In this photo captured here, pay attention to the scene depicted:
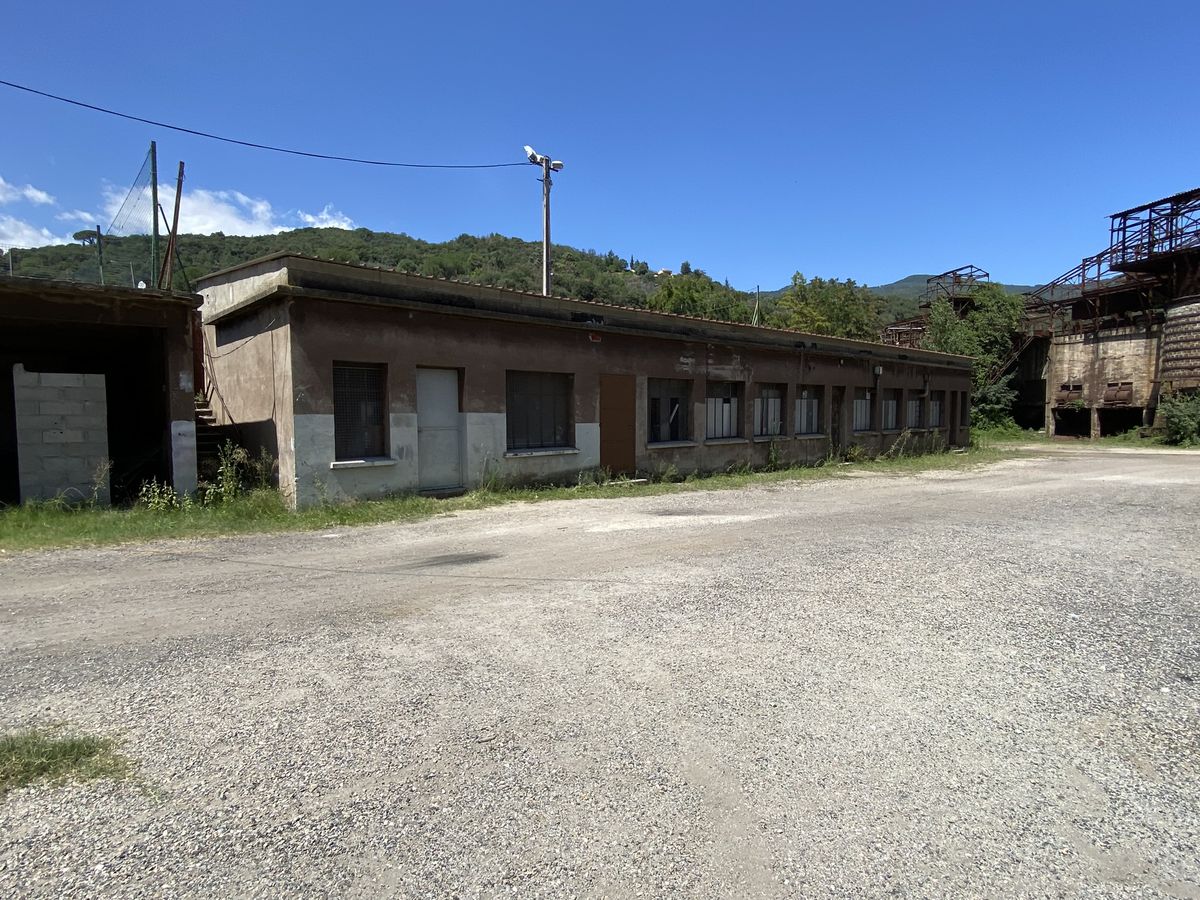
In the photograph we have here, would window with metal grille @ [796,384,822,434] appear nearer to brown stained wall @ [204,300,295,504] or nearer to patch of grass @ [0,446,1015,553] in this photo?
patch of grass @ [0,446,1015,553]

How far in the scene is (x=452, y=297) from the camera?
1260 cm

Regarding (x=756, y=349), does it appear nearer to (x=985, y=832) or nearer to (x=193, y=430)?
(x=193, y=430)

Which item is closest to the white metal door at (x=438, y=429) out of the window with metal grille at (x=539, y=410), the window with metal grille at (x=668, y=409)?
the window with metal grille at (x=539, y=410)

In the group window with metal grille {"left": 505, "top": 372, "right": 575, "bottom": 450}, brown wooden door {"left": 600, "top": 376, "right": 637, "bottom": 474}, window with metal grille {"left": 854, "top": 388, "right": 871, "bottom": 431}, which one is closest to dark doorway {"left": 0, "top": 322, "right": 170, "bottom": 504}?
window with metal grille {"left": 505, "top": 372, "right": 575, "bottom": 450}

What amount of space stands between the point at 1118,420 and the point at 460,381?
3578 centimetres

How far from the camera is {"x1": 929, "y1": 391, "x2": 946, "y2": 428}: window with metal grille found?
2778 cm

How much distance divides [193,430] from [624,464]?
28.2 feet

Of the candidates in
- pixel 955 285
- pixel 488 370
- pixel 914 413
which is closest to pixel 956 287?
pixel 955 285

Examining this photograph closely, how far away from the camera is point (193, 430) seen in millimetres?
10953

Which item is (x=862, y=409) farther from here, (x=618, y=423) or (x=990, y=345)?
(x=990, y=345)

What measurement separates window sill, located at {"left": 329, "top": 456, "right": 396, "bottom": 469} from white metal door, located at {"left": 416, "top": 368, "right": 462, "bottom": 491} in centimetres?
62

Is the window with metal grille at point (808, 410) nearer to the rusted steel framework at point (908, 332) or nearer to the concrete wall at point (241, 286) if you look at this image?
the concrete wall at point (241, 286)

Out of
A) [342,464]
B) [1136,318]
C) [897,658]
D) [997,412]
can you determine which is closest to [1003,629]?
[897,658]

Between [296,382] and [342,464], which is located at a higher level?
[296,382]
